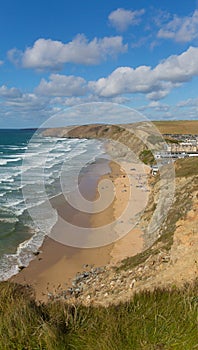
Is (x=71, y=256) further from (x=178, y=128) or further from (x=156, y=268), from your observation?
(x=178, y=128)

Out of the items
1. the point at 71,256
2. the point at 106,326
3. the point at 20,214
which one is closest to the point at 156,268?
the point at 71,256

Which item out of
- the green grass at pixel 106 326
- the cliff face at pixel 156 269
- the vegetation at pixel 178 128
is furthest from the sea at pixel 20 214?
the vegetation at pixel 178 128

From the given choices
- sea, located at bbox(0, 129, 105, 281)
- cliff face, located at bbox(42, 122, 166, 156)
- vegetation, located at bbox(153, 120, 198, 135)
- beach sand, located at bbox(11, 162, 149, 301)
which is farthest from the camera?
vegetation, located at bbox(153, 120, 198, 135)

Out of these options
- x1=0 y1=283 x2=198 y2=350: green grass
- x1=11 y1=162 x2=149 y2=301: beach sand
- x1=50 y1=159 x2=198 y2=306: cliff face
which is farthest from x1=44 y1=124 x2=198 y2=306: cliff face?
x1=0 y1=283 x2=198 y2=350: green grass

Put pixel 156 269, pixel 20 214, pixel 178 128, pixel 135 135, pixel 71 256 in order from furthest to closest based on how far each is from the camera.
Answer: pixel 178 128
pixel 20 214
pixel 135 135
pixel 71 256
pixel 156 269

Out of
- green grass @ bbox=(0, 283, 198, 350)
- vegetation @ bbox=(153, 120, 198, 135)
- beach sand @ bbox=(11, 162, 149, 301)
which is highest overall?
vegetation @ bbox=(153, 120, 198, 135)

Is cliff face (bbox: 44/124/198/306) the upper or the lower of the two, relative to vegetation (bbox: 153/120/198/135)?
lower

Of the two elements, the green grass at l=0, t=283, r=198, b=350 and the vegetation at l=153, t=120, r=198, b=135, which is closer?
the green grass at l=0, t=283, r=198, b=350

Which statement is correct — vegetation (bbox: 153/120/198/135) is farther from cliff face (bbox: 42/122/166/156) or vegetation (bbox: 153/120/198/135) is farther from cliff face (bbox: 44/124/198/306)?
cliff face (bbox: 44/124/198/306)

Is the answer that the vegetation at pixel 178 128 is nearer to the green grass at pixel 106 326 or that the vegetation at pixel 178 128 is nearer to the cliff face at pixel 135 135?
the cliff face at pixel 135 135

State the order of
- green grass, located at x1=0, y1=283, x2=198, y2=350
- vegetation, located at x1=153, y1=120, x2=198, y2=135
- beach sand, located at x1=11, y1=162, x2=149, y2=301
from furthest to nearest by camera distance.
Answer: vegetation, located at x1=153, y1=120, x2=198, y2=135
beach sand, located at x1=11, y1=162, x2=149, y2=301
green grass, located at x1=0, y1=283, x2=198, y2=350
